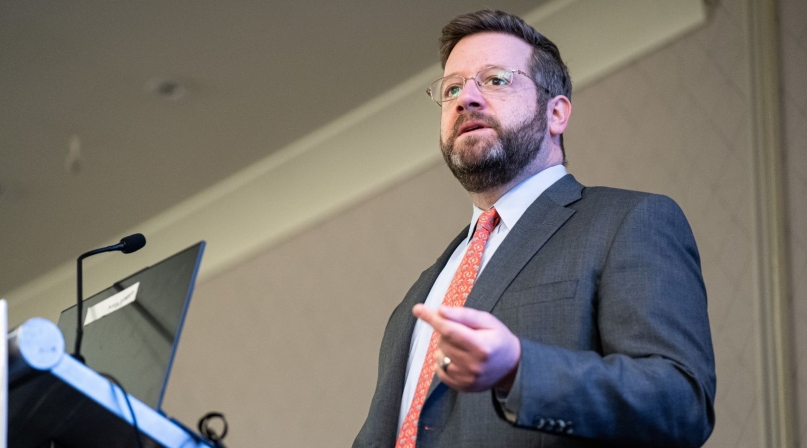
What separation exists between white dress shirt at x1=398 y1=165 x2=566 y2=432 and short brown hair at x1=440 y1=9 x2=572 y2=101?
26 centimetres

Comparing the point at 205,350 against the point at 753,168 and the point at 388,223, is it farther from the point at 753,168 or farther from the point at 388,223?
the point at 753,168

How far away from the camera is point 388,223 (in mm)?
3967

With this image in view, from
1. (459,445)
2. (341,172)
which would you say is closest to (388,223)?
(341,172)

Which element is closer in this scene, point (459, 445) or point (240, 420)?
point (459, 445)

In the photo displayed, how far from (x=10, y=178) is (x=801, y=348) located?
3.74 metres

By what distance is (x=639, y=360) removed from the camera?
127 centimetres

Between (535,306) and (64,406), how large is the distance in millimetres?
725

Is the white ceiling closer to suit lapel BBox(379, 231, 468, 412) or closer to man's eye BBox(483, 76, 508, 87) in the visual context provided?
man's eye BBox(483, 76, 508, 87)

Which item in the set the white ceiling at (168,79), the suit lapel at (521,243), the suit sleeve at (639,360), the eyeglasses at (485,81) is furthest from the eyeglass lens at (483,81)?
the white ceiling at (168,79)

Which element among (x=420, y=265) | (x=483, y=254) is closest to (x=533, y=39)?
(x=483, y=254)

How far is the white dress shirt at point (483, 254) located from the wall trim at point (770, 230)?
3.48 feet

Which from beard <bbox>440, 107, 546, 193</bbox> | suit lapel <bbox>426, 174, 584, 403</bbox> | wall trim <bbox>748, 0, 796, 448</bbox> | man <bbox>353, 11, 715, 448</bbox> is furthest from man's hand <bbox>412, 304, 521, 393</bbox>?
wall trim <bbox>748, 0, 796, 448</bbox>

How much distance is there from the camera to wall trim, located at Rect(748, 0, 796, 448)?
2.55 metres

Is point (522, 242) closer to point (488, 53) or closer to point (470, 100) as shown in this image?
point (470, 100)
